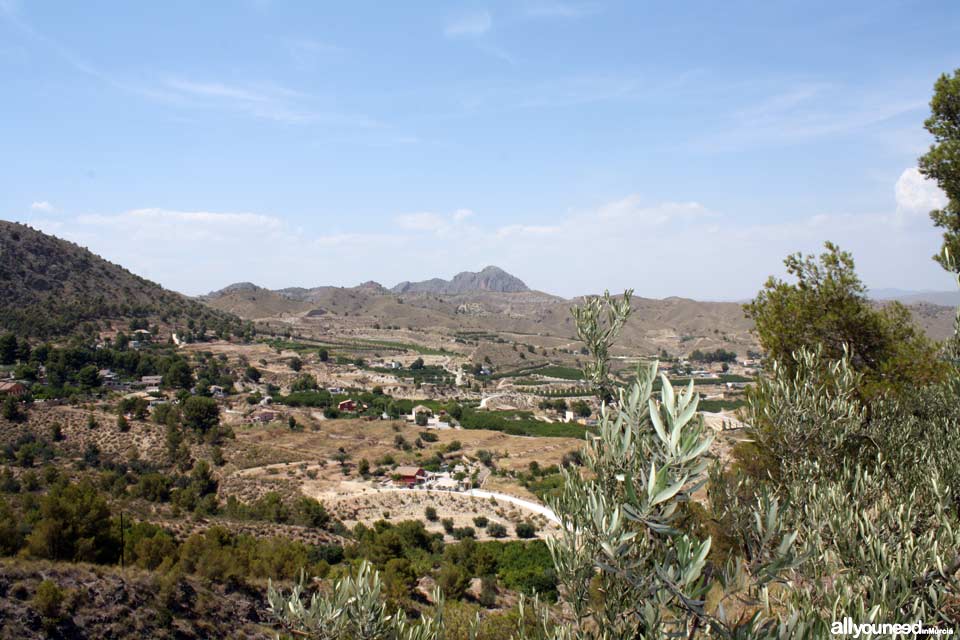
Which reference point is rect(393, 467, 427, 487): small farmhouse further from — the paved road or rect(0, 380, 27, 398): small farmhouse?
rect(0, 380, 27, 398): small farmhouse

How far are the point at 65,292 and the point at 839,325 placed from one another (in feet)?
313

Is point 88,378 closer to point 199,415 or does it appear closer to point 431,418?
point 199,415

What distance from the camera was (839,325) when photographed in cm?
1211

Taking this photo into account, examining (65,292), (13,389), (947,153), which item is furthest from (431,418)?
(947,153)

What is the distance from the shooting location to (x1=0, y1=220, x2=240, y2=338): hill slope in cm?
6956

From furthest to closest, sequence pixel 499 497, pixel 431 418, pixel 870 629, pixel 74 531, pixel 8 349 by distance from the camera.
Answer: pixel 431 418 → pixel 8 349 → pixel 499 497 → pixel 74 531 → pixel 870 629

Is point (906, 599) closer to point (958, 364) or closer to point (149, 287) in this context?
point (958, 364)

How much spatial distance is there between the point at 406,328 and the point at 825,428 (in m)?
146

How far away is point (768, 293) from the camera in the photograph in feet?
43.2

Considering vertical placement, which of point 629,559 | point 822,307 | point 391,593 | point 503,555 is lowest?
point 503,555

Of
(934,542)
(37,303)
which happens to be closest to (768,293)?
(934,542)

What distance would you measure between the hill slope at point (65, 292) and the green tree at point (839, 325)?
78.0 meters

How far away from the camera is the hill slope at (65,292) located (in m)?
69.6

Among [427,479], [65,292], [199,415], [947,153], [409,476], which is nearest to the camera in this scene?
[947,153]
